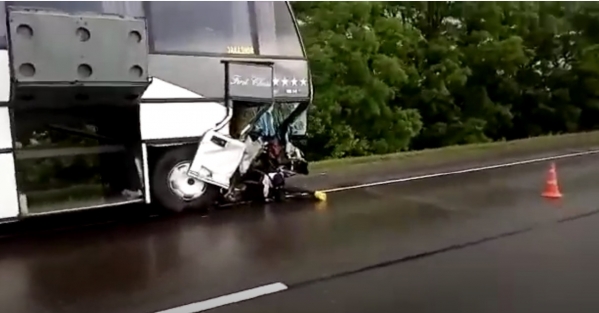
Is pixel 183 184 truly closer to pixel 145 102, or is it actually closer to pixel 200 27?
pixel 145 102

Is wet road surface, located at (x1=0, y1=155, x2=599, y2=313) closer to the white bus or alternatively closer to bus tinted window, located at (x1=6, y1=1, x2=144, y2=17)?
the white bus

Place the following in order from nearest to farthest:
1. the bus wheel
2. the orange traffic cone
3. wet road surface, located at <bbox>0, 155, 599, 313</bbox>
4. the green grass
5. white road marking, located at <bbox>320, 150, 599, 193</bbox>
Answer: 1. wet road surface, located at <bbox>0, 155, 599, 313</bbox>
2. the bus wheel
3. the orange traffic cone
4. white road marking, located at <bbox>320, 150, 599, 193</bbox>
5. the green grass

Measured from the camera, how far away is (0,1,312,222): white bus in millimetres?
6852

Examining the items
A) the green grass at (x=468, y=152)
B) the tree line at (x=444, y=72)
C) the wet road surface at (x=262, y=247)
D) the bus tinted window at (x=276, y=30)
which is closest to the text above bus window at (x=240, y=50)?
the bus tinted window at (x=276, y=30)

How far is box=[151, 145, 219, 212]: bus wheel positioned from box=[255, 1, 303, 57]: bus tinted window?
166 centimetres

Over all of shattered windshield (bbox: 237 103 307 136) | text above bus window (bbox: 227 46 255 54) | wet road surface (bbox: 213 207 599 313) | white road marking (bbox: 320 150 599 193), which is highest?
text above bus window (bbox: 227 46 255 54)

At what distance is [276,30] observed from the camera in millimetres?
8906

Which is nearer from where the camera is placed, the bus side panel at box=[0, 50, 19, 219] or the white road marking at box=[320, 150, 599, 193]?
the bus side panel at box=[0, 50, 19, 219]

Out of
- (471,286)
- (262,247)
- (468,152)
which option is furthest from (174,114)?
(468,152)

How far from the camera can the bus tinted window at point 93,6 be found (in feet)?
23.5

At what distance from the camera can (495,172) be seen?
1151cm

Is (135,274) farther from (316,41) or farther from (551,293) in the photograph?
(316,41)

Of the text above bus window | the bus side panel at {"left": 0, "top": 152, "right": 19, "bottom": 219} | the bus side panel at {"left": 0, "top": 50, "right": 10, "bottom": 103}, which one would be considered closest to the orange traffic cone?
the text above bus window

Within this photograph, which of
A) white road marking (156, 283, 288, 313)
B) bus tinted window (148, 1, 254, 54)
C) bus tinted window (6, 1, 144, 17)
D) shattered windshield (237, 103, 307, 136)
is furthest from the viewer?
shattered windshield (237, 103, 307, 136)
